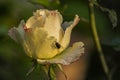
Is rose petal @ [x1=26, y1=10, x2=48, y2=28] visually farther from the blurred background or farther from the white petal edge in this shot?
the blurred background

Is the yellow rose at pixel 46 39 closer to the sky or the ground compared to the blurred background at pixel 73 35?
closer to the sky

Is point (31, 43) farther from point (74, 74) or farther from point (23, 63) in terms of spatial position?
point (74, 74)

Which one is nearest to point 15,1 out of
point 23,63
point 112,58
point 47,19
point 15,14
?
point 15,14

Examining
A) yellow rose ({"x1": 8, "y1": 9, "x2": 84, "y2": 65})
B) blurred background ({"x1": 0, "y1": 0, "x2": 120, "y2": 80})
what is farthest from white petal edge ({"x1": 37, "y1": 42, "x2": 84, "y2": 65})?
blurred background ({"x1": 0, "y1": 0, "x2": 120, "y2": 80})

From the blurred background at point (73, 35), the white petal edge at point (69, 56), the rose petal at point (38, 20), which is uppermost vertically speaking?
the rose petal at point (38, 20)

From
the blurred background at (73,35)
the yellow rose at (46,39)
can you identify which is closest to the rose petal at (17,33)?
the yellow rose at (46,39)

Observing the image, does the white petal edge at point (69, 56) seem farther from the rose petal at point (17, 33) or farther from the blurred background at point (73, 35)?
the blurred background at point (73, 35)

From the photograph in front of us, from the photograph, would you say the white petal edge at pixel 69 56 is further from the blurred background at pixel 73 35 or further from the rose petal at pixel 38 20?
the blurred background at pixel 73 35

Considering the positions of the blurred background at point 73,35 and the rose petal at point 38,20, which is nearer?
the rose petal at point 38,20
